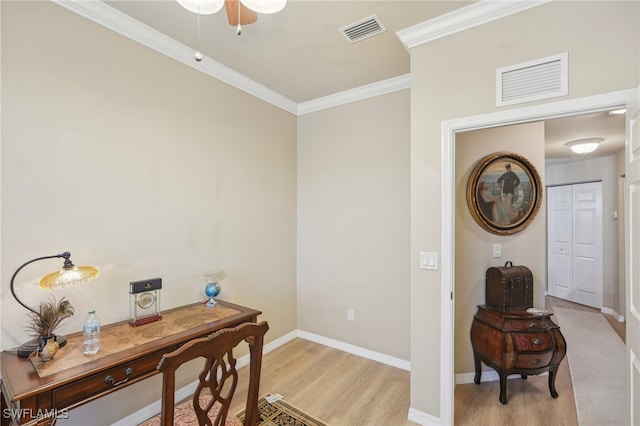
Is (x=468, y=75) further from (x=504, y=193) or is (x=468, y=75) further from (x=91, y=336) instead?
(x=91, y=336)

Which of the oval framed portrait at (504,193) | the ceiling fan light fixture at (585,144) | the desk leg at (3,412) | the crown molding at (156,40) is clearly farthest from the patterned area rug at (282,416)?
the ceiling fan light fixture at (585,144)

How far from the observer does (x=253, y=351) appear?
1.36m

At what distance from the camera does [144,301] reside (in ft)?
6.77

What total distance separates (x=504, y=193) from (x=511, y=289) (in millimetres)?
857

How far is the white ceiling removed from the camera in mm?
1960

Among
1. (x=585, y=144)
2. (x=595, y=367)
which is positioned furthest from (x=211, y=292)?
(x=585, y=144)

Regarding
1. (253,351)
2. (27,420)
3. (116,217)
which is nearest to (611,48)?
(253,351)

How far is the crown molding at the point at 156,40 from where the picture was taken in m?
1.89

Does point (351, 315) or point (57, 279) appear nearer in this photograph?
point (57, 279)

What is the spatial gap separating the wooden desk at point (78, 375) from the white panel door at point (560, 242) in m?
6.57

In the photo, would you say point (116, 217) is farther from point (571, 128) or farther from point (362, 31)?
point (571, 128)

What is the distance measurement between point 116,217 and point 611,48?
3.14 metres

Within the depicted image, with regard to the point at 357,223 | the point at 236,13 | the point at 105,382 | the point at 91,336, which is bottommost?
the point at 105,382

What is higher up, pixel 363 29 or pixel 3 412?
pixel 363 29
